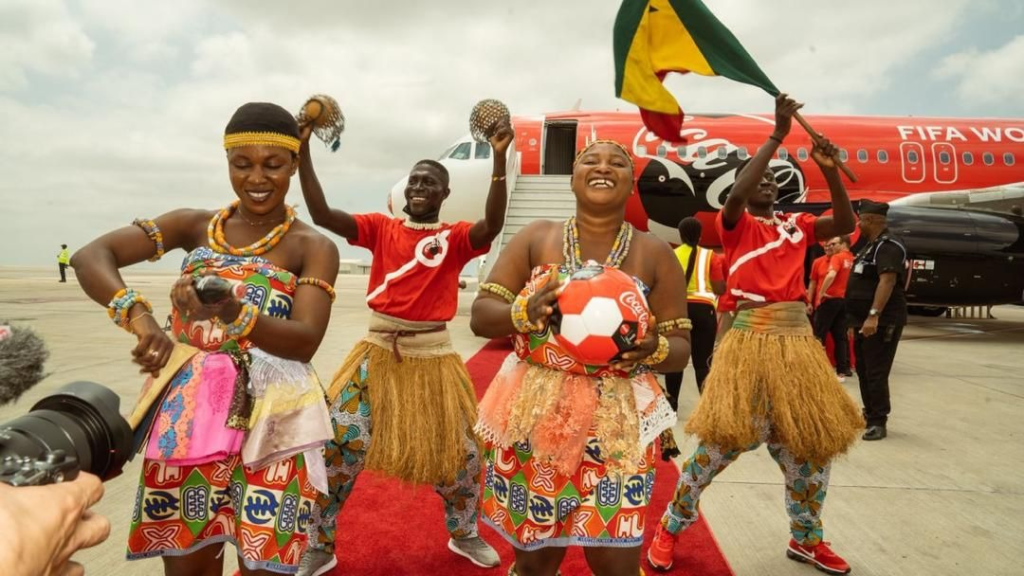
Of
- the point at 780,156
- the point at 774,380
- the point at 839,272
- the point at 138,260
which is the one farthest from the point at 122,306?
the point at 780,156

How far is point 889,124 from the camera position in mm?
13586

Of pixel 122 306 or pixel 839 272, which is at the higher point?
pixel 122 306

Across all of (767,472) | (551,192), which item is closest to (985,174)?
(551,192)

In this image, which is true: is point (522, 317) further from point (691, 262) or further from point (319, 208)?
point (691, 262)

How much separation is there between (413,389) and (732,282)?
166 centimetres

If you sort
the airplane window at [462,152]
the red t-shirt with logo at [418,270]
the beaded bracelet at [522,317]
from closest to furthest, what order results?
the beaded bracelet at [522,317]
the red t-shirt with logo at [418,270]
the airplane window at [462,152]

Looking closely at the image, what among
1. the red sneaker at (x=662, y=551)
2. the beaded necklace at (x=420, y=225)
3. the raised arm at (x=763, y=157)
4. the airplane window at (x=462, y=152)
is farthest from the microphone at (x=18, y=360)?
the airplane window at (x=462, y=152)

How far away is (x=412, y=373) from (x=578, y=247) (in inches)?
49.8

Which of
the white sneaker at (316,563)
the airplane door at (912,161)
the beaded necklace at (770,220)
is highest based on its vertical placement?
the airplane door at (912,161)

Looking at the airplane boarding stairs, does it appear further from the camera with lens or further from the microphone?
the microphone

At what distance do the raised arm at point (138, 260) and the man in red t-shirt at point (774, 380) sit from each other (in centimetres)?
221

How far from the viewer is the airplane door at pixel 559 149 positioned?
14.6m

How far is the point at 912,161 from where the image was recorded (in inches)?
518

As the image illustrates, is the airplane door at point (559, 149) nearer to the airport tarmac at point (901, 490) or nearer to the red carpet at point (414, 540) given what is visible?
the airport tarmac at point (901, 490)
